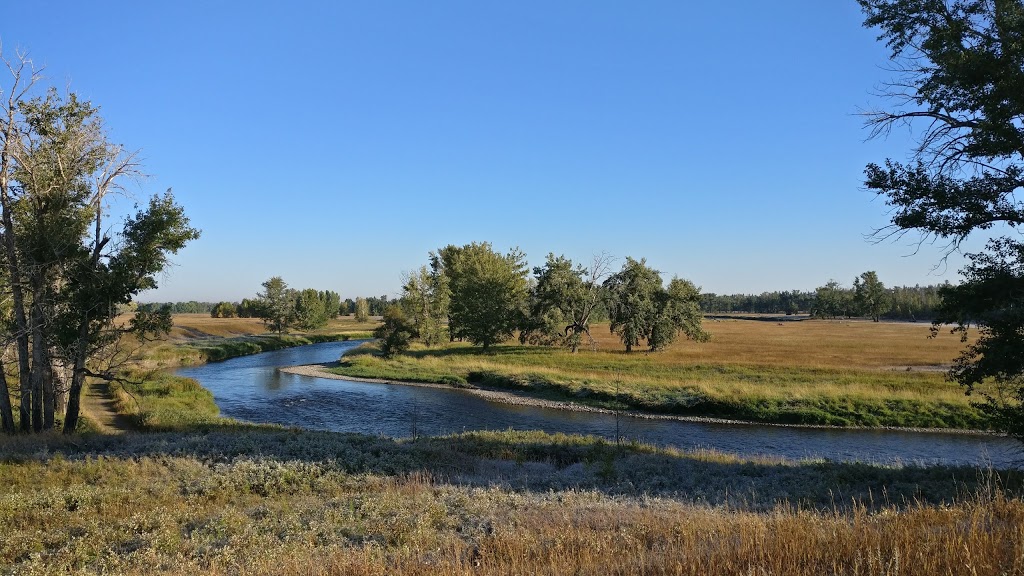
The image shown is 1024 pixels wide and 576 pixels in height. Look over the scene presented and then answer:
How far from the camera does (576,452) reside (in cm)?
1972

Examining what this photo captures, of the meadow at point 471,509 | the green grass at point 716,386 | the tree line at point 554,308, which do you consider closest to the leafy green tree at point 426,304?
the tree line at point 554,308

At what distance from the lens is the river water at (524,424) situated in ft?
76.8

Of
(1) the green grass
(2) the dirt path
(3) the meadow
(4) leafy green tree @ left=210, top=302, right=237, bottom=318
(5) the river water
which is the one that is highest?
(4) leafy green tree @ left=210, top=302, right=237, bottom=318

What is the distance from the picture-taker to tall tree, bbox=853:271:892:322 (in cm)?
13188

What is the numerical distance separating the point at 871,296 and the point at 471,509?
5976 inches

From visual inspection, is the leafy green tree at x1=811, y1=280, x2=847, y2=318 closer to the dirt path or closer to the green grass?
the green grass

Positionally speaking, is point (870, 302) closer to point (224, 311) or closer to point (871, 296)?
point (871, 296)

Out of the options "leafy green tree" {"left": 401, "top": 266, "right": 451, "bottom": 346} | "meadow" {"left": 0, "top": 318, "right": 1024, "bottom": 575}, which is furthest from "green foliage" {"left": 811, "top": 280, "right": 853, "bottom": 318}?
"meadow" {"left": 0, "top": 318, "right": 1024, "bottom": 575}

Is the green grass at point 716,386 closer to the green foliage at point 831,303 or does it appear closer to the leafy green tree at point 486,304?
the leafy green tree at point 486,304

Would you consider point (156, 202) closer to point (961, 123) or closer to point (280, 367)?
point (961, 123)

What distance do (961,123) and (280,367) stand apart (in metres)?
56.2

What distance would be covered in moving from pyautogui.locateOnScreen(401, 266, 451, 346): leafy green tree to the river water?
20.0 meters

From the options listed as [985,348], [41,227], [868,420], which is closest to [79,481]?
[41,227]

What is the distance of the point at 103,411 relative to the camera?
93.9ft
